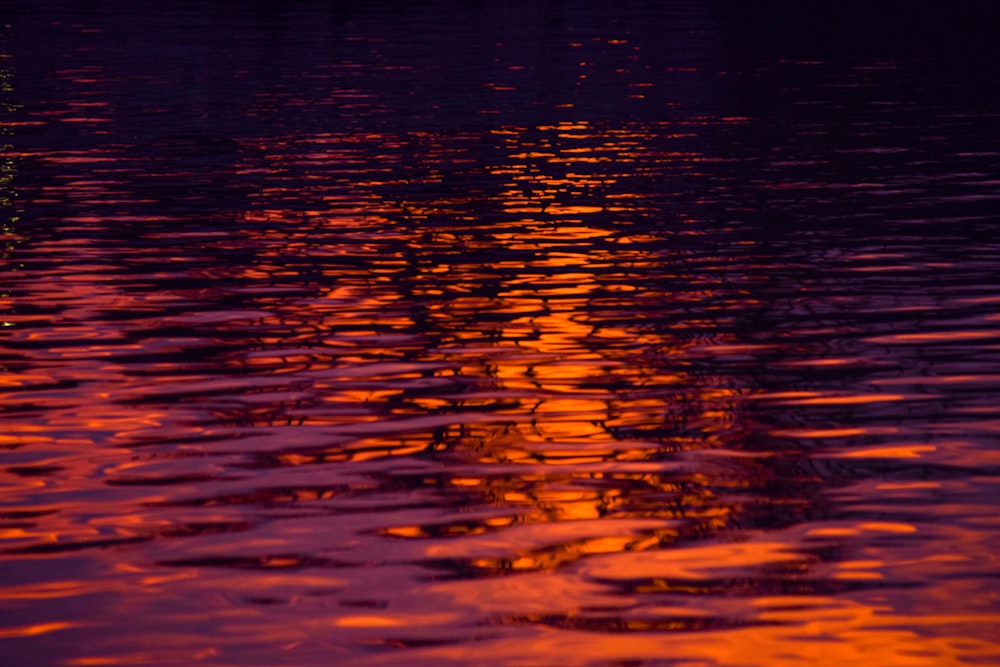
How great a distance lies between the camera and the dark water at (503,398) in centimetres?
848

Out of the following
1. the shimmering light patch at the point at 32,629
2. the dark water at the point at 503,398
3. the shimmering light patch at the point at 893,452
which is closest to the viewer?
the shimmering light patch at the point at 32,629

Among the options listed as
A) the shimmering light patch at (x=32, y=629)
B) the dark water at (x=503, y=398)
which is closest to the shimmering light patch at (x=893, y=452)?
the dark water at (x=503, y=398)

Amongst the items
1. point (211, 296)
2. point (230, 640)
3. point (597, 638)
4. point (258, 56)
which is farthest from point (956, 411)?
point (258, 56)

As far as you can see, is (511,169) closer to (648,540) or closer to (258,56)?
(648,540)

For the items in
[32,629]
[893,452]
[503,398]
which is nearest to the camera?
[32,629]

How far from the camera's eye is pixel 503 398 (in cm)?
1283

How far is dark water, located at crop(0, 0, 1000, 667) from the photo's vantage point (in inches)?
334

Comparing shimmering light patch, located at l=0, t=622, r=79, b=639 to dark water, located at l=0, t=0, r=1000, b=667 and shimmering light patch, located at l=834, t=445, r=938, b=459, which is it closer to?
dark water, located at l=0, t=0, r=1000, b=667

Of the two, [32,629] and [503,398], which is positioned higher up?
[32,629]

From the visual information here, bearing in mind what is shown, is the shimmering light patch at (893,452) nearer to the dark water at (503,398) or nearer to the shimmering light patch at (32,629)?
the dark water at (503,398)

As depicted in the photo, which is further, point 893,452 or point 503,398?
point 503,398

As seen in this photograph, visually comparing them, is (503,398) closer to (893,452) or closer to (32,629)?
(893,452)

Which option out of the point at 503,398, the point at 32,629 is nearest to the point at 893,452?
the point at 503,398

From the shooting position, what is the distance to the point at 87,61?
2062 inches
